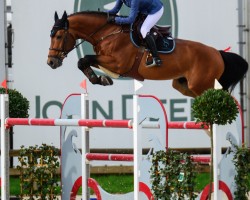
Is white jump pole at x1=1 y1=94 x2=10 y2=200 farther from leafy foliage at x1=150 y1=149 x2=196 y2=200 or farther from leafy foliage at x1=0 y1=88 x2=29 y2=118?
leafy foliage at x1=150 y1=149 x2=196 y2=200

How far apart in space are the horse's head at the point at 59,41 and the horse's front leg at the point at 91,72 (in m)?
0.20

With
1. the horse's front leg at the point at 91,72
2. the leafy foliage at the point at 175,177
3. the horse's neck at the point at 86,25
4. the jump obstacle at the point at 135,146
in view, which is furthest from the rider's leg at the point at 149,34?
the leafy foliage at the point at 175,177

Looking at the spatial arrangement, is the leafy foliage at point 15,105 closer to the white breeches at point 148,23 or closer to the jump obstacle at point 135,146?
the jump obstacle at point 135,146

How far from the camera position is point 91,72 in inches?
374

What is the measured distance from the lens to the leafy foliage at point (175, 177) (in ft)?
25.7

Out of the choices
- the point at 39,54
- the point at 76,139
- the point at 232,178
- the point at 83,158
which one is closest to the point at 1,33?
the point at 39,54

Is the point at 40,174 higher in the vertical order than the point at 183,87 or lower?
lower

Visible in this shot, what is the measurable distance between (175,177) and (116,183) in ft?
14.1

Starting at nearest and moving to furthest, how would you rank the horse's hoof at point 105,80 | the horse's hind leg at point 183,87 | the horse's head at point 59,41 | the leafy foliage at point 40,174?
the leafy foliage at point 40,174 < the horse's hoof at point 105,80 < the horse's head at point 59,41 < the horse's hind leg at point 183,87

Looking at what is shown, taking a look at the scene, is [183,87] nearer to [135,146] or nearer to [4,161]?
[4,161]

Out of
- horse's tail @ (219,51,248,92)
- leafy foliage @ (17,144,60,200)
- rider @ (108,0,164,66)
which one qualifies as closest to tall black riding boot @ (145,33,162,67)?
rider @ (108,0,164,66)

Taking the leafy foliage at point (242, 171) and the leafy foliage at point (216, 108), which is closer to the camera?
the leafy foliage at point (216, 108)

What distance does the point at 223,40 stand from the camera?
12336mm

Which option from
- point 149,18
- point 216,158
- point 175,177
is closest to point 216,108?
point 216,158
